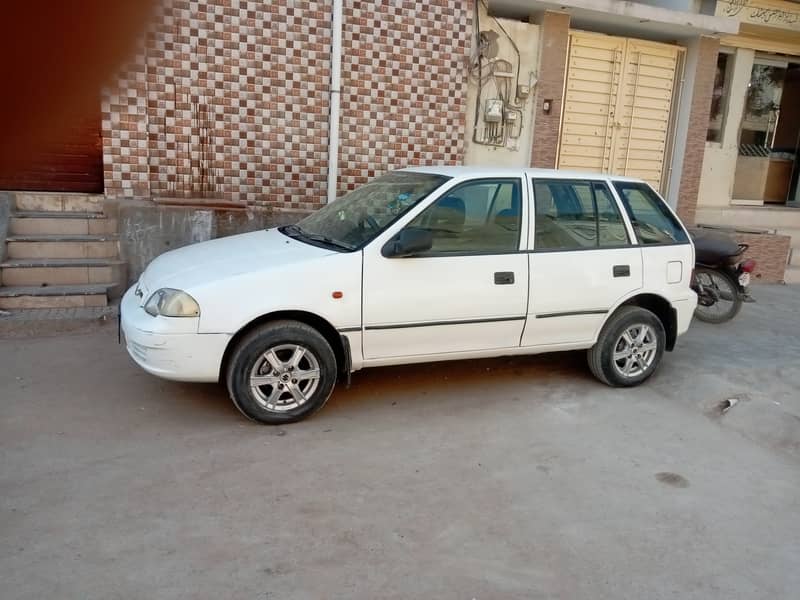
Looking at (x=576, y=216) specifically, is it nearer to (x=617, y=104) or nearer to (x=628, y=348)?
(x=628, y=348)

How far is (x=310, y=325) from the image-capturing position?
178 inches

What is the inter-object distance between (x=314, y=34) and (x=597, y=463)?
599 centimetres

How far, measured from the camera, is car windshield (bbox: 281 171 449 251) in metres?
4.73

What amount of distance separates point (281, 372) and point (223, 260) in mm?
903

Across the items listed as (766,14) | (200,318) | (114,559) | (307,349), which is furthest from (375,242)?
(766,14)

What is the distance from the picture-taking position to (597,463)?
4180 millimetres

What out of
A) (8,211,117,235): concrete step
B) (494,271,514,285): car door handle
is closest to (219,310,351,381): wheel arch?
(494,271,514,285): car door handle

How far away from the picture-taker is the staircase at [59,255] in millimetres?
6517

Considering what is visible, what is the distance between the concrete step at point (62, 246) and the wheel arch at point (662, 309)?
17.4 ft

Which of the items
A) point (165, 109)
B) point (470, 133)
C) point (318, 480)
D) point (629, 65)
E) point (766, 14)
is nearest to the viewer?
point (318, 480)

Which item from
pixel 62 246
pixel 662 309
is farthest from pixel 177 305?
pixel 662 309

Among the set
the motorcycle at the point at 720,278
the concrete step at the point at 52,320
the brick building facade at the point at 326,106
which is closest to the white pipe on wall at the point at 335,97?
the brick building facade at the point at 326,106

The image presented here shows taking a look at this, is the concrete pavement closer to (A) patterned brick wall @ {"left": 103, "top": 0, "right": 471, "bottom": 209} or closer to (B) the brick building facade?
(B) the brick building facade

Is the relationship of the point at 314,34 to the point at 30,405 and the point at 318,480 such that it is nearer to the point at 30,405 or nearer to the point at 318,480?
the point at 30,405
